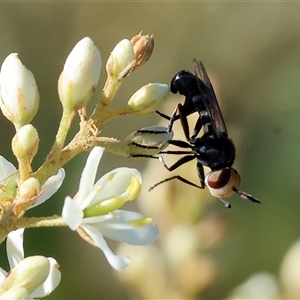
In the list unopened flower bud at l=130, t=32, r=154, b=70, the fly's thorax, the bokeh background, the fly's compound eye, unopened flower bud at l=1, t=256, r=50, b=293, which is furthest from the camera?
the bokeh background

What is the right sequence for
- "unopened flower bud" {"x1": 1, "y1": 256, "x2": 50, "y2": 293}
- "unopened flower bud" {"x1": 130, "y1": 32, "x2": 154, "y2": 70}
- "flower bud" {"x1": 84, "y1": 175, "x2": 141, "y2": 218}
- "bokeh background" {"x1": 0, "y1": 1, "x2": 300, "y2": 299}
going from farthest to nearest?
"bokeh background" {"x1": 0, "y1": 1, "x2": 300, "y2": 299} < "unopened flower bud" {"x1": 130, "y1": 32, "x2": 154, "y2": 70} < "flower bud" {"x1": 84, "y1": 175, "x2": 141, "y2": 218} < "unopened flower bud" {"x1": 1, "y1": 256, "x2": 50, "y2": 293}

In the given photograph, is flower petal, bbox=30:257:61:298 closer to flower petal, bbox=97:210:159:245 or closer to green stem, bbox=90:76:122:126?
flower petal, bbox=97:210:159:245

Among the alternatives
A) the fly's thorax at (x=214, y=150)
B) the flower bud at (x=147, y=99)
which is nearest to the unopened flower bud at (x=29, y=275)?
the flower bud at (x=147, y=99)

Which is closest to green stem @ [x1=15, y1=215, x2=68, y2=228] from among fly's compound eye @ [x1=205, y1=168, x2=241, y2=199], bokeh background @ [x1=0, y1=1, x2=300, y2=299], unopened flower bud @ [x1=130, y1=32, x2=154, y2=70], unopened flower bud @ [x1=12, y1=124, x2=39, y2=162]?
unopened flower bud @ [x1=12, y1=124, x2=39, y2=162]

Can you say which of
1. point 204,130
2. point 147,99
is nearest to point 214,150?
point 204,130

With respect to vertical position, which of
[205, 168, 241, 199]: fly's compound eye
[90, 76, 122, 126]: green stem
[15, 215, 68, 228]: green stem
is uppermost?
[90, 76, 122, 126]: green stem

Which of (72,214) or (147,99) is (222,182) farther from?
(72,214)

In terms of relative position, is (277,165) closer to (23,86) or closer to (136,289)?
(136,289)

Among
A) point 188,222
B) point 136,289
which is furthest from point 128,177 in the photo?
point 136,289
